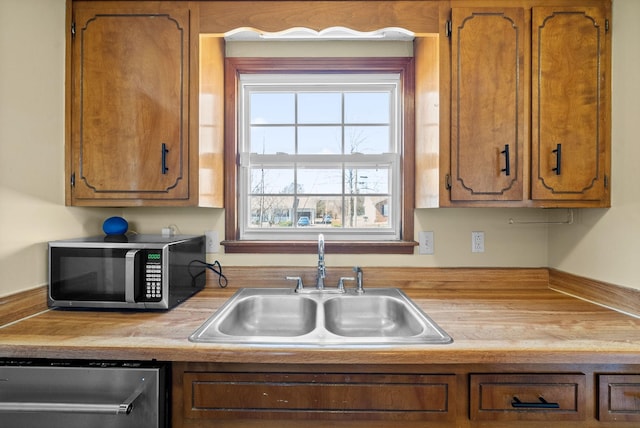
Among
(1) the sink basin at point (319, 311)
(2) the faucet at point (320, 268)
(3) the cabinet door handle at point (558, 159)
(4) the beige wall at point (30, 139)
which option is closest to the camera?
(4) the beige wall at point (30, 139)

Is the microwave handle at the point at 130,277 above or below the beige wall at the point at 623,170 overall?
below

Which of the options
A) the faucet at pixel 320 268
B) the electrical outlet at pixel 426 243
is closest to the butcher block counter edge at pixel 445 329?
the electrical outlet at pixel 426 243

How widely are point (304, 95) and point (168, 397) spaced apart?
160 centimetres

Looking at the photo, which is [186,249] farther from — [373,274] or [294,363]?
[373,274]

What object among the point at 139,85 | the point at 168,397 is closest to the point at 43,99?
the point at 139,85

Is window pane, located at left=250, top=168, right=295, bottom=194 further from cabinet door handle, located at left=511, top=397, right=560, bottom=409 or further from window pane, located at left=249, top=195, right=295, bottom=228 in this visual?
cabinet door handle, located at left=511, top=397, right=560, bottom=409

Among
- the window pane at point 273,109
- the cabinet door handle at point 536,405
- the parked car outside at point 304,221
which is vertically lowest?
the cabinet door handle at point 536,405

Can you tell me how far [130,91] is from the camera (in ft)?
4.60

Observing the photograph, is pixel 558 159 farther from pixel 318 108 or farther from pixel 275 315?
pixel 275 315

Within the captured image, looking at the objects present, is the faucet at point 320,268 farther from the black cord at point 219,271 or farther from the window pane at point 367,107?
the window pane at point 367,107

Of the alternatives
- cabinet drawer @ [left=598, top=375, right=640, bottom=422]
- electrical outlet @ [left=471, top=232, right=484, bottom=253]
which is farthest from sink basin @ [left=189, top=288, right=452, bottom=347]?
cabinet drawer @ [left=598, top=375, right=640, bottom=422]

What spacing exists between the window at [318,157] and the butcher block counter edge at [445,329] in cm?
48

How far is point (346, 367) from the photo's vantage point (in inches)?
39.7

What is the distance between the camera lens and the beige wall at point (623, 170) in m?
1.29
